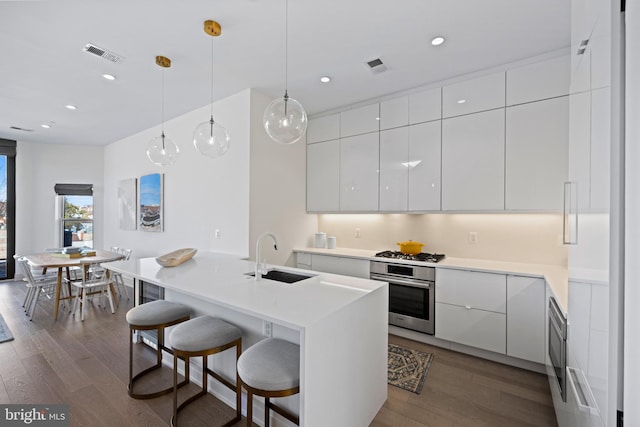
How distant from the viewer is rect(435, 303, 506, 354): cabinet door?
105 inches

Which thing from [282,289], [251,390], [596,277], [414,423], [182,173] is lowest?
[414,423]

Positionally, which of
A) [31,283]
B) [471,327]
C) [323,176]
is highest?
[323,176]

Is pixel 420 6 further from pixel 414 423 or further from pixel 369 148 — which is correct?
pixel 414 423

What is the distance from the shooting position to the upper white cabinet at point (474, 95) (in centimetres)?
285

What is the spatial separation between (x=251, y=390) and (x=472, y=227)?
2896 mm

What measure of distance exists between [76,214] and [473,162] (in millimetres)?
7941

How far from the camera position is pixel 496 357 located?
2.75m

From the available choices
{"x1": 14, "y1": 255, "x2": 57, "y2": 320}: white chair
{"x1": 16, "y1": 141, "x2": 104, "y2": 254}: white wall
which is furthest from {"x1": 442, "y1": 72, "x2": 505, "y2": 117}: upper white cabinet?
{"x1": 16, "y1": 141, "x2": 104, "y2": 254}: white wall

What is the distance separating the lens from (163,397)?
87.3 inches

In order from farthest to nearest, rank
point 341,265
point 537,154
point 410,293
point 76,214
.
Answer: point 76,214 < point 341,265 < point 410,293 < point 537,154

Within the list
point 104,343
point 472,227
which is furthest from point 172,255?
point 472,227

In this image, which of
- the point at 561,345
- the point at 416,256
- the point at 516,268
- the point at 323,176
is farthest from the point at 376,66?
the point at 561,345

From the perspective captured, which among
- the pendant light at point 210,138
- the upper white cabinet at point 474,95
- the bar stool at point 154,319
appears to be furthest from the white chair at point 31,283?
the upper white cabinet at point 474,95

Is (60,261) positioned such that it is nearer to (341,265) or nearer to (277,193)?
(277,193)
